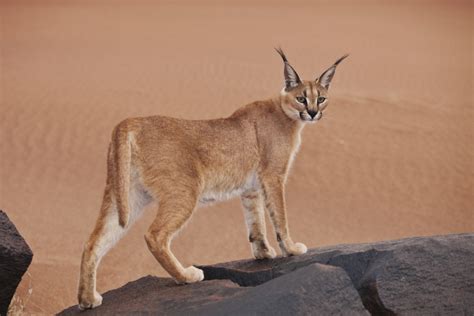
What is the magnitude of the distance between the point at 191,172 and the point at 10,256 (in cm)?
196

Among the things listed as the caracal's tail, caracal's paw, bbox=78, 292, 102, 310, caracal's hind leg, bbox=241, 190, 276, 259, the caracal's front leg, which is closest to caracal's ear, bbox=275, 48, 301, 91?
the caracal's front leg

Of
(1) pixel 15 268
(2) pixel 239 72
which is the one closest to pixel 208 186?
(1) pixel 15 268

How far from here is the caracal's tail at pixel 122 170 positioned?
19.7ft

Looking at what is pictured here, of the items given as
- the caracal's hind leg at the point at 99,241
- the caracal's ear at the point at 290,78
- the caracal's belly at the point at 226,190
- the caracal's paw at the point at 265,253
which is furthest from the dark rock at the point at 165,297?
the caracal's ear at the point at 290,78

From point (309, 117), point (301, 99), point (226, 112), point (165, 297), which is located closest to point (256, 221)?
point (309, 117)

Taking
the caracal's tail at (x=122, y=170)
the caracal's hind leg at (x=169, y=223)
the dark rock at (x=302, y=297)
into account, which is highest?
the caracal's tail at (x=122, y=170)

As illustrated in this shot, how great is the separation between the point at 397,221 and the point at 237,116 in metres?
7.48

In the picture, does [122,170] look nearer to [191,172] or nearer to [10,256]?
[191,172]

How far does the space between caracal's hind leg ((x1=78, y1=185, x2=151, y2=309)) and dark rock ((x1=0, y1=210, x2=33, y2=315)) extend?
38.8 inches

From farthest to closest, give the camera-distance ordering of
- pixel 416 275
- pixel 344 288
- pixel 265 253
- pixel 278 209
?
pixel 265 253, pixel 278 209, pixel 416 275, pixel 344 288

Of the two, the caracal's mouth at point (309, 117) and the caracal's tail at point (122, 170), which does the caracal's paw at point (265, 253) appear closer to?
the caracal's mouth at point (309, 117)

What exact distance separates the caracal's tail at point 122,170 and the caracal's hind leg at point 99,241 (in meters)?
0.24

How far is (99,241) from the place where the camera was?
20.7 feet

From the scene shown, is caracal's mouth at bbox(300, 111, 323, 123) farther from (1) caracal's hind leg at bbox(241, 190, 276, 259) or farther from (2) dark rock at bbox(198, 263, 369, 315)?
(2) dark rock at bbox(198, 263, 369, 315)
